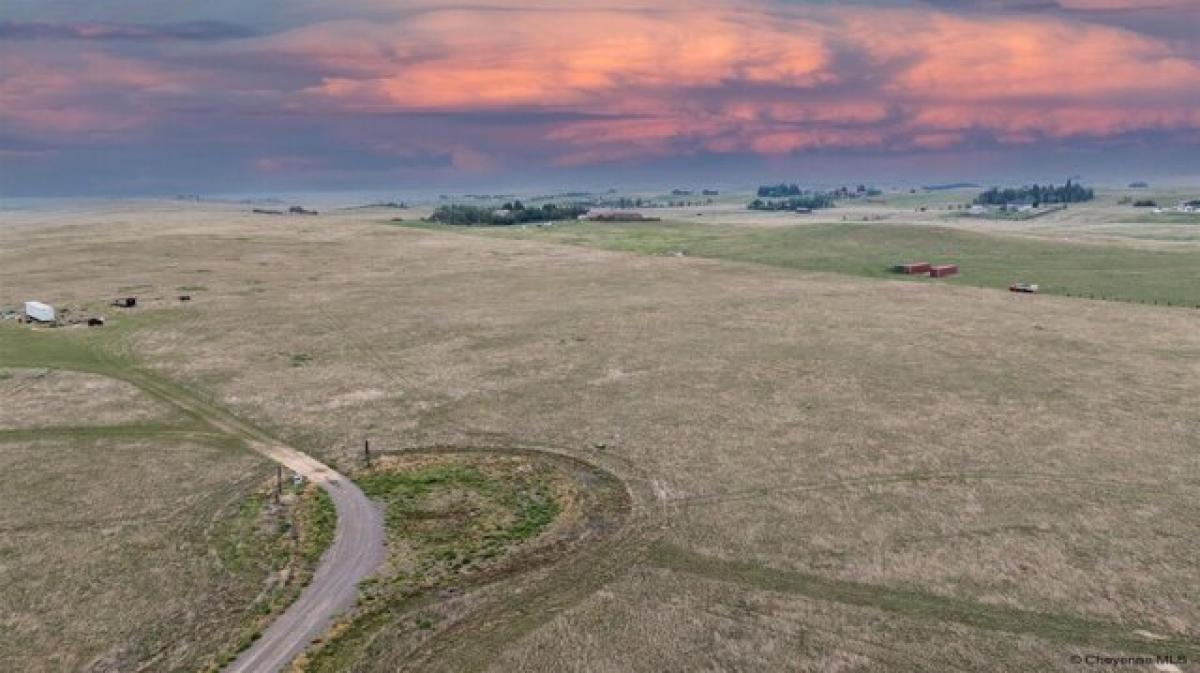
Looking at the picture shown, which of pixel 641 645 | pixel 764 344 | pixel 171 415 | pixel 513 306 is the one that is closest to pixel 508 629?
pixel 641 645

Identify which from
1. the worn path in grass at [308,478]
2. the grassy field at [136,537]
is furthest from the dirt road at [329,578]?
the grassy field at [136,537]

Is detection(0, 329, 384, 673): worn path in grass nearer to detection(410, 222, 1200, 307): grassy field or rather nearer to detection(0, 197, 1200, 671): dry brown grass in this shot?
detection(0, 197, 1200, 671): dry brown grass

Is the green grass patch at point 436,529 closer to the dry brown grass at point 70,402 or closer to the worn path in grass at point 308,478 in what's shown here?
the worn path in grass at point 308,478

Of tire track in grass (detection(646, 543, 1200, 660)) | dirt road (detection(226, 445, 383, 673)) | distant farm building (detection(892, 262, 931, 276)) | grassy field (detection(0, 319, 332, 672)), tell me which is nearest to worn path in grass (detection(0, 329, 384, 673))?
dirt road (detection(226, 445, 383, 673))

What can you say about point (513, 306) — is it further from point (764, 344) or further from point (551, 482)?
point (551, 482)

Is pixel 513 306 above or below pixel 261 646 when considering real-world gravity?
above

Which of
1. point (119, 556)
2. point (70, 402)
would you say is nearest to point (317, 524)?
point (119, 556)

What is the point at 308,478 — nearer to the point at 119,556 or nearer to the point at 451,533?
the point at 119,556
